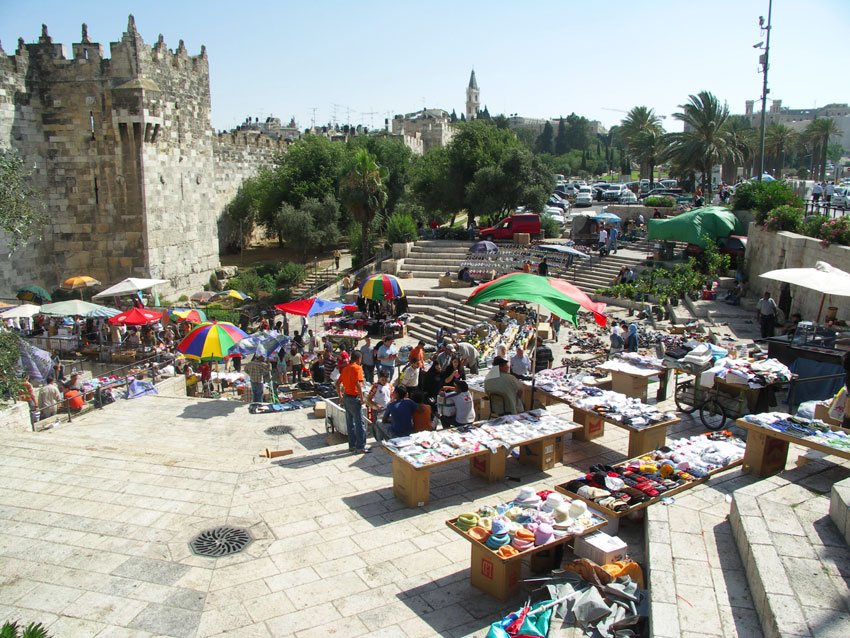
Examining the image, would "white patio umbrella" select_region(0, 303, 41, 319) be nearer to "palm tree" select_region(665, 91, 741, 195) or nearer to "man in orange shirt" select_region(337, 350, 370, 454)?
"man in orange shirt" select_region(337, 350, 370, 454)

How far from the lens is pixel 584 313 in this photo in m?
20.3

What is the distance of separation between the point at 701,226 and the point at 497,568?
20.3 metres

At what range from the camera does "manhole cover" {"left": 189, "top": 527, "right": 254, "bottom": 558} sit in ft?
20.8

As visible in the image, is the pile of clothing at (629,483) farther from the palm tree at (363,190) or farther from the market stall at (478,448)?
the palm tree at (363,190)

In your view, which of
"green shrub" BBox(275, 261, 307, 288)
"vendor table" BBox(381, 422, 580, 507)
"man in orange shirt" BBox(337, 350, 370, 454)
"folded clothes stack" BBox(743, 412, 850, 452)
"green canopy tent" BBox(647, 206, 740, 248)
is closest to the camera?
"folded clothes stack" BBox(743, 412, 850, 452)

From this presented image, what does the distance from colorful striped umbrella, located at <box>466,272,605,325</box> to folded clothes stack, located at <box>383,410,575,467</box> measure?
188 cm

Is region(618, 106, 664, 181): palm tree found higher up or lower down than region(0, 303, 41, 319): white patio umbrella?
higher up

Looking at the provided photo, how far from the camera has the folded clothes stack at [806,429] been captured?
21.2 ft

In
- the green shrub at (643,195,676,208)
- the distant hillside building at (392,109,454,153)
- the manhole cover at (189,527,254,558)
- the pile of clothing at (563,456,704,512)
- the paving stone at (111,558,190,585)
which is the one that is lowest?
the paving stone at (111,558,190,585)

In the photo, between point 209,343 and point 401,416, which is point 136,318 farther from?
point 401,416

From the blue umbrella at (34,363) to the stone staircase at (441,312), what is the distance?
1044 cm

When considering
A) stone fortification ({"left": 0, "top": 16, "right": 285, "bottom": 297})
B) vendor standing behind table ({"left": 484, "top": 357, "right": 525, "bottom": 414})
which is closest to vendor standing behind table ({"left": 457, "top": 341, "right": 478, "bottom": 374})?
vendor standing behind table ({"left": 484, "top": 357, "right": 525, "bottom": 414})

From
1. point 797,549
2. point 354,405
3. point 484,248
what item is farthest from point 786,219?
point 797,549

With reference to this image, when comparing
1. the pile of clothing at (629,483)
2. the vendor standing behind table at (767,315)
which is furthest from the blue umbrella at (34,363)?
the vendor standing behind table at (767,315)
